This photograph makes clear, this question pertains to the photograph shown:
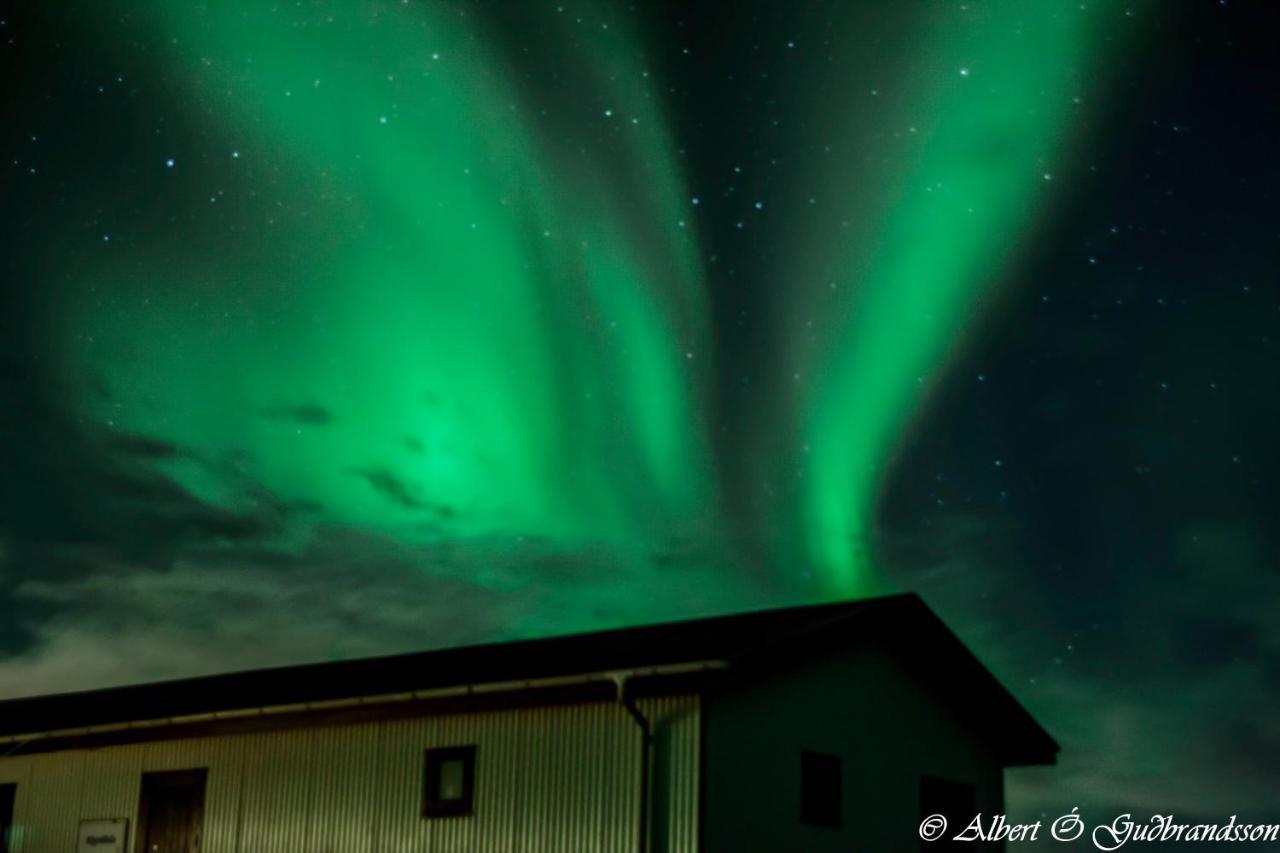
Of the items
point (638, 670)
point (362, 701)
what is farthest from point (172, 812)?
point (638, 670)

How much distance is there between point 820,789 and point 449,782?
5.28 m

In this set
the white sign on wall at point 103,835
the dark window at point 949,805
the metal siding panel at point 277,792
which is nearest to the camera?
the metal siding panel at point 277,792

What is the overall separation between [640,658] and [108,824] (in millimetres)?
11393

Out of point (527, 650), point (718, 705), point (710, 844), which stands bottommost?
point (710, 844)

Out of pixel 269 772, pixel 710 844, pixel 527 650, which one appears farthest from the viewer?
pixel 527 650

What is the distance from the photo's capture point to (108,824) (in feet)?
88.7

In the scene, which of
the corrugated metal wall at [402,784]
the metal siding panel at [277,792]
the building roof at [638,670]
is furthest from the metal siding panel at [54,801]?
the metal siding panel at [277,792]

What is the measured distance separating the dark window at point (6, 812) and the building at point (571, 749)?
54 millimetres

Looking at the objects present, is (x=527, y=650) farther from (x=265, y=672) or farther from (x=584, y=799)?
(x=265, y=672)

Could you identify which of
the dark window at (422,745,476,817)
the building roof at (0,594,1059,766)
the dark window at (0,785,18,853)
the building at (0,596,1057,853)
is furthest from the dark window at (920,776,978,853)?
the dark window at (0,785,18,853)

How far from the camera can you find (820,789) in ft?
74.8

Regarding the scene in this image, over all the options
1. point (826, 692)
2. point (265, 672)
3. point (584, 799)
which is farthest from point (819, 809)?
point (265, 672)

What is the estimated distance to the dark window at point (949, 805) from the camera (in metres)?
25.3

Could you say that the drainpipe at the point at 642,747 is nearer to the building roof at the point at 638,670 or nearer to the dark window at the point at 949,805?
the building roof at the point at 638,670
